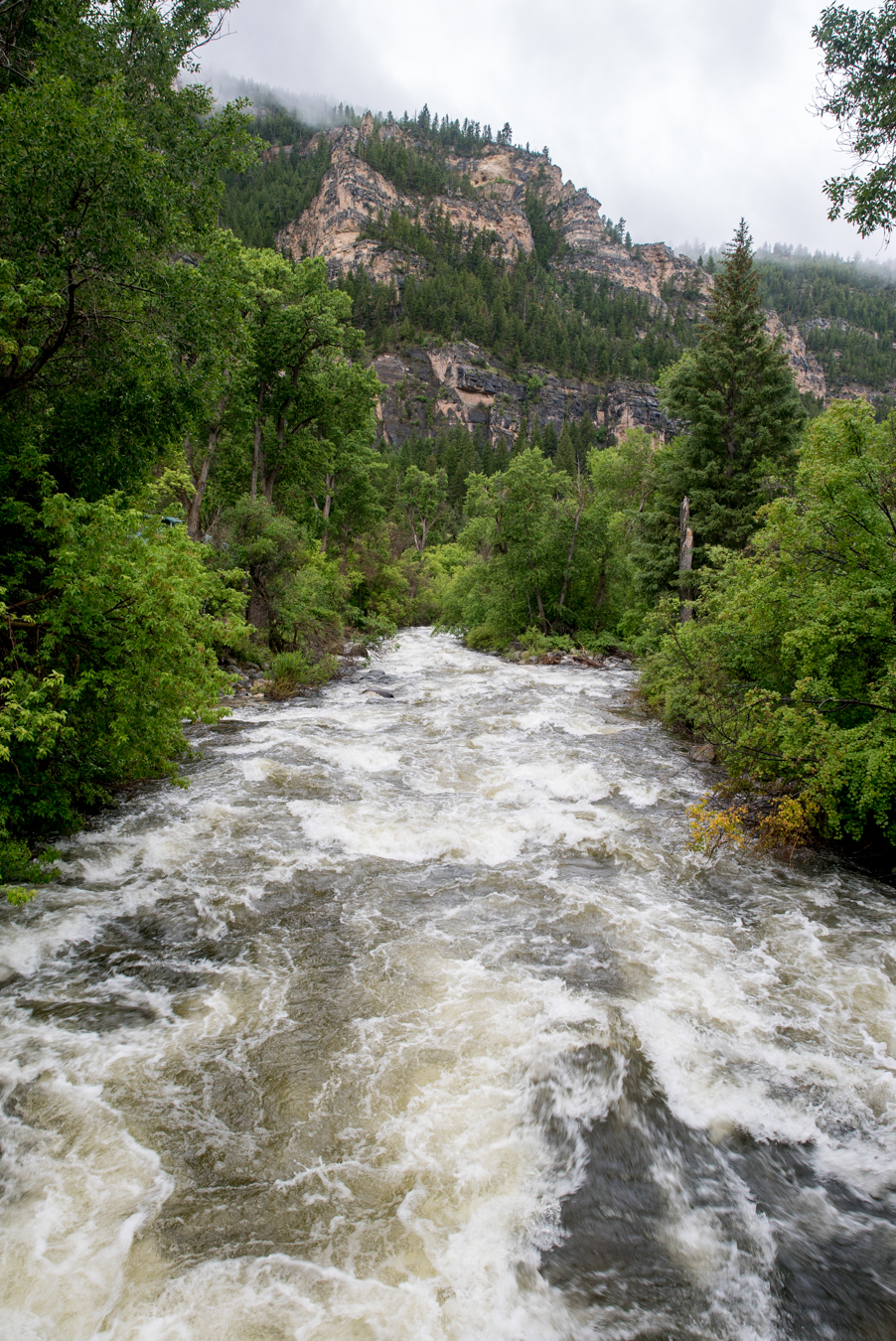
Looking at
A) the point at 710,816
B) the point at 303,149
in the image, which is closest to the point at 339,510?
the point at 710,816

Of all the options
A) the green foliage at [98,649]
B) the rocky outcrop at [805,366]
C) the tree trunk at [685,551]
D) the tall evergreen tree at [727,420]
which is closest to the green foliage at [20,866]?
the green foliage at [98,649]

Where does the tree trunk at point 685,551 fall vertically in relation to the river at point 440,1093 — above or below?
above

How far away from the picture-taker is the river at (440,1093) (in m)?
3.20

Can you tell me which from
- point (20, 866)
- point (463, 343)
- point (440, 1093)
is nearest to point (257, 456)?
point (20, 866)

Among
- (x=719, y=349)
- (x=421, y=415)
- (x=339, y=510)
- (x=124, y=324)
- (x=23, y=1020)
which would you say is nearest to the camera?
(x=23, y=1020)

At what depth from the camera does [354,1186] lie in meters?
3.71

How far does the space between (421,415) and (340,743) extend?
346 ft

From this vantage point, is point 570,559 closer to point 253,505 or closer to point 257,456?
point 257,456

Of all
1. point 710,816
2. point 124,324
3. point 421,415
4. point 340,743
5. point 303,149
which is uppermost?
point 303,149

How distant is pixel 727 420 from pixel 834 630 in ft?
47.2

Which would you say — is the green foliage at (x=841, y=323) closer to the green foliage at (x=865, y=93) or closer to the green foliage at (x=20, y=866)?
the green foliage at (x=865, y=93)

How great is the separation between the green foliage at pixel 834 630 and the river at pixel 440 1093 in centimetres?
134

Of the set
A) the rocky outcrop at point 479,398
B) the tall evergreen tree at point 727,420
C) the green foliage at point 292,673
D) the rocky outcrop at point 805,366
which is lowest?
the green foliage at point 292,673

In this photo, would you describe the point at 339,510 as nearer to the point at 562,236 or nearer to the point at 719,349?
the point at 719,349
